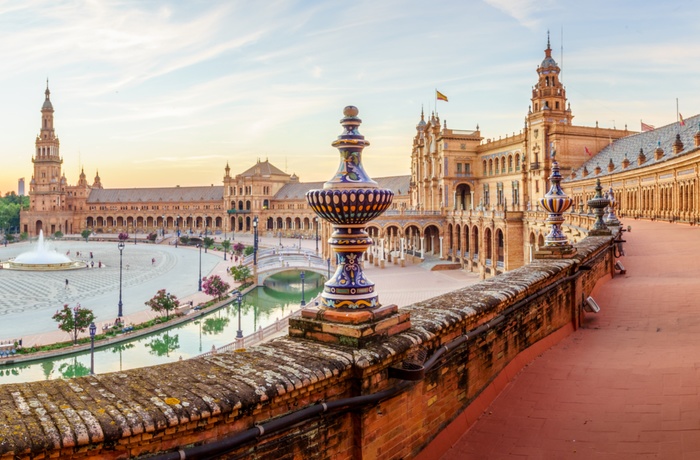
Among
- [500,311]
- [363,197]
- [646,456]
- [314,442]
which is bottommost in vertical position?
[646,456]

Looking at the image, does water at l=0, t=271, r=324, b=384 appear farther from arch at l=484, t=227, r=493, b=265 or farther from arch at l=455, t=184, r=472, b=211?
arch at l=455, t=184, r=472, b=211

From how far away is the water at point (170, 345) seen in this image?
26005mm

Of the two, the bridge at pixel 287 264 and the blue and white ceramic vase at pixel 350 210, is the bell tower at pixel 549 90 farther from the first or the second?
the blue and white ceramic vase at pixel 350 210

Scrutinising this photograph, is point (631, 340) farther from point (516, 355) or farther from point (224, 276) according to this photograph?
point (224, 276)

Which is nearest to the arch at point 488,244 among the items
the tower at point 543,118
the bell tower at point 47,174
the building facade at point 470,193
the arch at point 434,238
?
the building facade at point 470,193

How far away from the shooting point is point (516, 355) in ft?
22.2

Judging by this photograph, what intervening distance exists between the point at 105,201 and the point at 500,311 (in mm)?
128239

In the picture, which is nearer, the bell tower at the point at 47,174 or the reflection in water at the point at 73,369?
the reflection in water at the point at 73,369

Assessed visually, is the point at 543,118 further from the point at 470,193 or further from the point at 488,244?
the point at 470,193

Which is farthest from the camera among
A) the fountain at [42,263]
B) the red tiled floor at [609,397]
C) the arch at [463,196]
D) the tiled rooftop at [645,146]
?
the arch at [463,196]

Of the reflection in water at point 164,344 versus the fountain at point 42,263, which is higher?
the fountain at point 42,263

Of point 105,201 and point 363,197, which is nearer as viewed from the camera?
point 363,197

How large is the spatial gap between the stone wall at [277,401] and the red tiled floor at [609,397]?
520 millimetres

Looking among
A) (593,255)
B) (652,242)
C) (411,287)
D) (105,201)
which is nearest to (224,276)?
(411,287)
